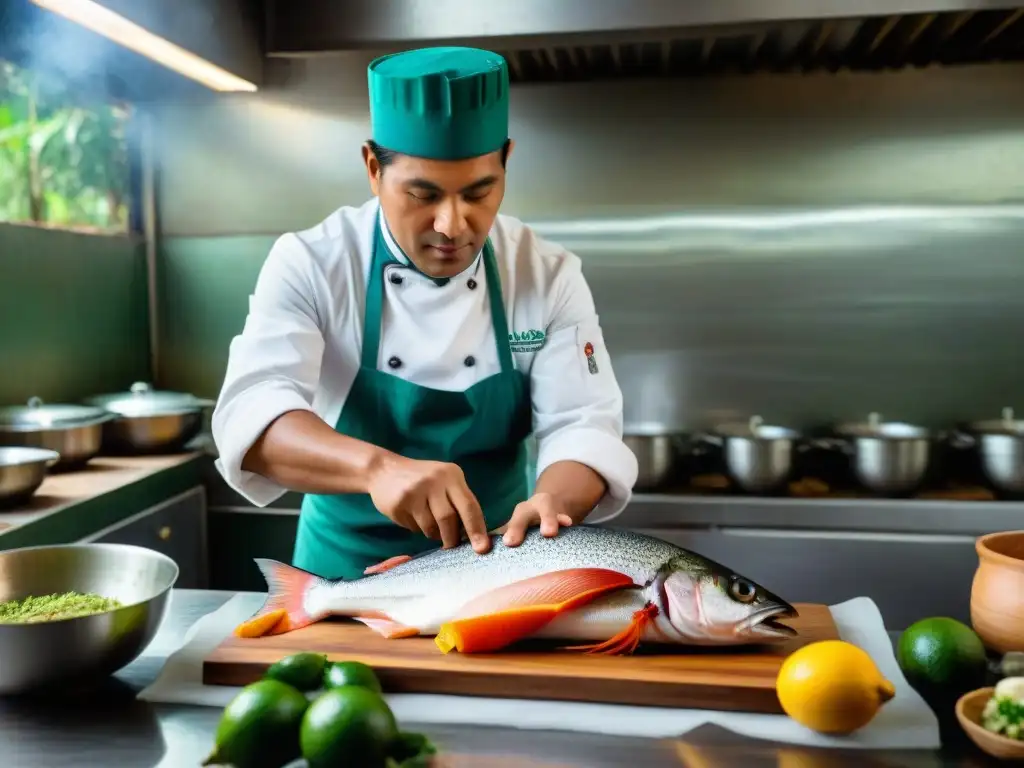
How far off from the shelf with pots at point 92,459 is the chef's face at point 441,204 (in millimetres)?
1263

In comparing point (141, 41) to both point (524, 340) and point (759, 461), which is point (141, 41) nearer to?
point (524, 340)

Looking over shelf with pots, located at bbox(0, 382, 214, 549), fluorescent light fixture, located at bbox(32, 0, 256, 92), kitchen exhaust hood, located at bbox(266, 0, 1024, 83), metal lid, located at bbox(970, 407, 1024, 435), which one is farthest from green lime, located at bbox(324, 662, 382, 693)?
metal lid, located at bbox(970, 407, 1024, 435)

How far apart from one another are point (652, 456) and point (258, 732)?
217cm

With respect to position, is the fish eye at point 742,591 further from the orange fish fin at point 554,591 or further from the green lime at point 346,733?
the green lime at point 346,733

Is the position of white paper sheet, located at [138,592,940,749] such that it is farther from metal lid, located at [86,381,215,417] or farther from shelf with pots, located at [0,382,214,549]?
metal lid, located at [86,381,215,417]

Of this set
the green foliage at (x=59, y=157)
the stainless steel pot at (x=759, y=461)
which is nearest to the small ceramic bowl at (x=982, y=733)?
the stainless steel pot at (x=759, y=461)

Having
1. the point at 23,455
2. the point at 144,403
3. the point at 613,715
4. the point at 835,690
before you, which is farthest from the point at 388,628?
the point at 144,403

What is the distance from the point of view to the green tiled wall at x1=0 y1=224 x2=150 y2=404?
116 inches

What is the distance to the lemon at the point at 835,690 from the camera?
1.13 metres

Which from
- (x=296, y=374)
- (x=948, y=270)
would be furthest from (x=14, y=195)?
(x=948, y=270)

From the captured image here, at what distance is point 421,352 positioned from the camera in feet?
6.41

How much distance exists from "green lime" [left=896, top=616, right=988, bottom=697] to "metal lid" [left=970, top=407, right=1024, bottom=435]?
2099mm

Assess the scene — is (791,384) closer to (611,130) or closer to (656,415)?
(656,415)

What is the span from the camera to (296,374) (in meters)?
1.79
